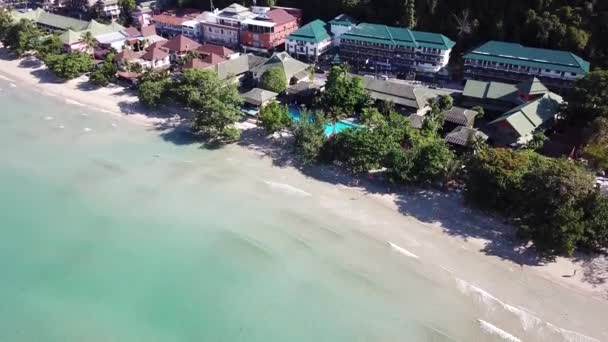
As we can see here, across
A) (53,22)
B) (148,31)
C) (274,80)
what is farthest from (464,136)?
(53,22)

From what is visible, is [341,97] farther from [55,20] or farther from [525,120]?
[55,20]

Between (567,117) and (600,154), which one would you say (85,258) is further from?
(567,117)

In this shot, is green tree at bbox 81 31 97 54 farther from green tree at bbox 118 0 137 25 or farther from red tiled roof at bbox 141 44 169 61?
green tree at bbox 118 0 137 25

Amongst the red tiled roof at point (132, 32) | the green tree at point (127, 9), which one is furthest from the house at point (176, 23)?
the green tree at point (127, 9)

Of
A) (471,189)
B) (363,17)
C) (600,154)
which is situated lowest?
(471,189)

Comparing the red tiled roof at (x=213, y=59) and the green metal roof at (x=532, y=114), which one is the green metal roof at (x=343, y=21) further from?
the green metal roof at (x=532, y=114)

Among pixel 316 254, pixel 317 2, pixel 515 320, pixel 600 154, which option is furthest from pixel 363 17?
pixel 515 320

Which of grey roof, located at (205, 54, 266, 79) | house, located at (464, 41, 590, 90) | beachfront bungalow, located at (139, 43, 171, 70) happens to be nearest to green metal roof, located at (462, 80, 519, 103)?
house, located at (464, 41, 590, 90)
